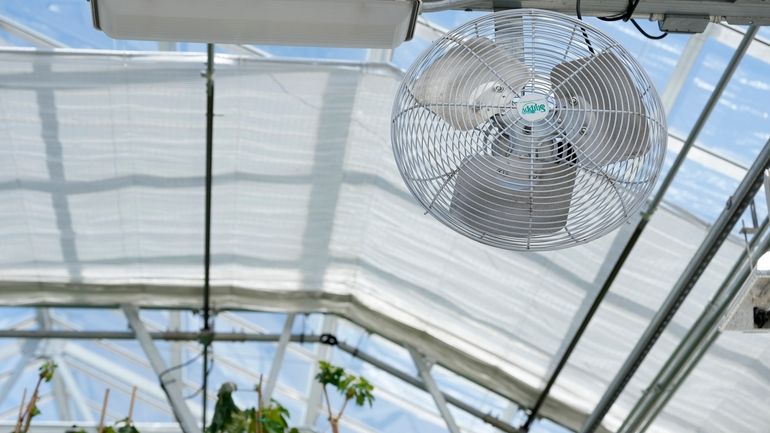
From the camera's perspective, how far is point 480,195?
295cm

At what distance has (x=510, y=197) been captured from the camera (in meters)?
2.93

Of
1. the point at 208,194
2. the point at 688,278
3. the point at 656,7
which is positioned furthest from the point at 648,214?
the point at 208,194

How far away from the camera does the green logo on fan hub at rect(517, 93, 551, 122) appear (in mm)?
2846

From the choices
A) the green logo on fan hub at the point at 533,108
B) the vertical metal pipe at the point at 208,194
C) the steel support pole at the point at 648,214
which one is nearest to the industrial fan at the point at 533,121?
the green logo on fan hub at the point at 533,108

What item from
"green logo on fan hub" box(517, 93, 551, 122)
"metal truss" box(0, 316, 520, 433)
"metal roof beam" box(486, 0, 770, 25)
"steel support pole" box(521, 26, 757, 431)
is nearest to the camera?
"green logo on fan hub" box(517, 93, 551, 122)

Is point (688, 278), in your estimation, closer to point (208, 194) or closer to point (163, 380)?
point (208, 194)

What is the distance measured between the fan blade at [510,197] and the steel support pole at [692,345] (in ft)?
7.85

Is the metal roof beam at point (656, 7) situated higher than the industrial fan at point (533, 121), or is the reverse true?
the metal roof beam at point (656, 7)

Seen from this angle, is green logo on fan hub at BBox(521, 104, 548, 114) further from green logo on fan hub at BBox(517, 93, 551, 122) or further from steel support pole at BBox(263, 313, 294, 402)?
steel support pole at BBox(263, 313, 294, 402)

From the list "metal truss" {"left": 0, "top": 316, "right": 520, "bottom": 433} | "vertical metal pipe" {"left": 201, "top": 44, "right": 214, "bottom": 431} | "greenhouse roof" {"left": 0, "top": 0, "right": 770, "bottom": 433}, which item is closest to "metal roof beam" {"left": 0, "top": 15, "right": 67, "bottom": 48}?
"greenhouse roof" {"left": 0, "top": 0, "right": 770, "bottom": 433}

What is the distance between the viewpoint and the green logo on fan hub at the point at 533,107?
285 cm

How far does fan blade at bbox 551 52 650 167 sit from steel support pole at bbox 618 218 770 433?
2345mm

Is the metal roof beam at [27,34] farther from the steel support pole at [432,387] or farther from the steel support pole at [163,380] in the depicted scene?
the steel support pole at [432,387]

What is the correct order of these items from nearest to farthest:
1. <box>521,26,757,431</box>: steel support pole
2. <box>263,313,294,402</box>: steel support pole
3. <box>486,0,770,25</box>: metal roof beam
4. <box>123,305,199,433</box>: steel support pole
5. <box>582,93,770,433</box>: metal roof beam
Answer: <box>486,0,770,25</box>: metal roof beam → <box>521,26,757,431</box>: steel support pole → <box>582,93,770,433</box>: metal roof beam → <box>123,305,199,433</box>: steel support pole → <box>263,313,294,402</box>: steel support pole
